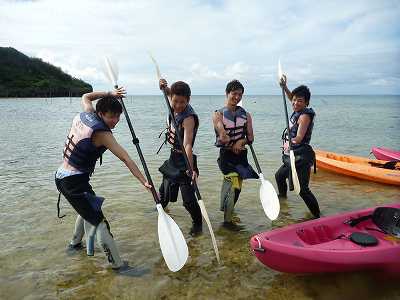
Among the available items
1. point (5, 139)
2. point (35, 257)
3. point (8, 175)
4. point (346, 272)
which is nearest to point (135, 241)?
point (35, 257)

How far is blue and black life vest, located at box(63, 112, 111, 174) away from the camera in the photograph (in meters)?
3.55

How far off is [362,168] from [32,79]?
342 ft

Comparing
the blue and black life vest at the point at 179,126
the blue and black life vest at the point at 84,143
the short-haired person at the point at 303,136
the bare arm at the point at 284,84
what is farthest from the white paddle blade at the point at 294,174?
the blue and black life vest at the point at 84,143

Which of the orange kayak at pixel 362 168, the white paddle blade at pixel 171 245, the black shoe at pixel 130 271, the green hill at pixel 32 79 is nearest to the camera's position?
the white paddle blade at pixel 171 245

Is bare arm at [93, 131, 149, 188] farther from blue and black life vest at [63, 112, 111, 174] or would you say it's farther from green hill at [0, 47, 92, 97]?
green hill at [0, 47, 92, 97]

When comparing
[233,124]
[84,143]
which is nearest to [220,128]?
[233,124]

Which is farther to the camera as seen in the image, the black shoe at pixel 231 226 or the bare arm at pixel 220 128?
the black shoe at pixel 231 226

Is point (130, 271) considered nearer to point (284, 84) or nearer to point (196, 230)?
point (196, 230)

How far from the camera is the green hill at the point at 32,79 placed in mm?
88750

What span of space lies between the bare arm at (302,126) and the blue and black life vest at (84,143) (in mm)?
2999

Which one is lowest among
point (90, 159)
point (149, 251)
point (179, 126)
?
point (149, 251)

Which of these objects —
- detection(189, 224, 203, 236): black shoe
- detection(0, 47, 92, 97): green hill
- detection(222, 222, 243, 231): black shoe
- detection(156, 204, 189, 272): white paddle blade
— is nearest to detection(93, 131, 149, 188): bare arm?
detection(156, 204, 189, 272): white paddle blade

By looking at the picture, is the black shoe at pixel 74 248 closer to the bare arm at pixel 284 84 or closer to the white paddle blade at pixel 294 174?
the white paddle blade at pixel 294 174

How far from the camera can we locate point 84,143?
3.60m
